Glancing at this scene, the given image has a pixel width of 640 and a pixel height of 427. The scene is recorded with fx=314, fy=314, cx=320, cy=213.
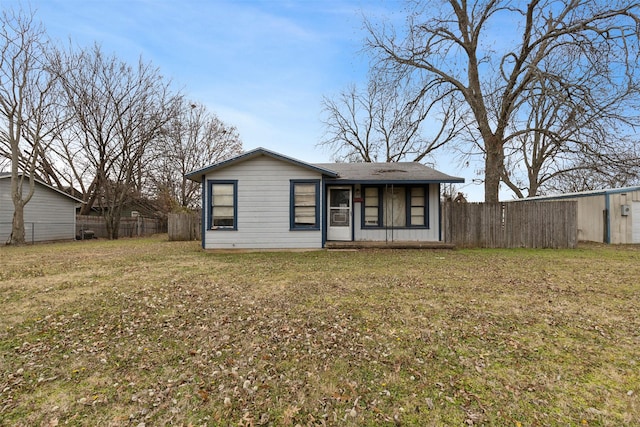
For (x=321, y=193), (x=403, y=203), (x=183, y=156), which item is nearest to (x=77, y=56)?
(x=183, y=156)

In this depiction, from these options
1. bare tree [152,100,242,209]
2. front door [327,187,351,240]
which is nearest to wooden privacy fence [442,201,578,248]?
front door [327,187,351,240]

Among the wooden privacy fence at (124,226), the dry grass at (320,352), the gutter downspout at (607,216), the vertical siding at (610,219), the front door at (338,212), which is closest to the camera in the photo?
the dry grass at (320,352)

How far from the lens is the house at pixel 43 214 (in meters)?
17.6

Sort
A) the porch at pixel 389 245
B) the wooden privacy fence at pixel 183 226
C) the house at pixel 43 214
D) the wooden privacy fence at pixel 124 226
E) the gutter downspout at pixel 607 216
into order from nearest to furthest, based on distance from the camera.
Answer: the porch at pixel 389 245 → the gutter downspout at pixel 607 216 → the wooden privacy fence at pixel 183 226 → the house at pixel 43 214 → the wooden privacy fence at pixel 124 226

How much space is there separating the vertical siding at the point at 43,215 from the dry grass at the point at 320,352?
1576cm

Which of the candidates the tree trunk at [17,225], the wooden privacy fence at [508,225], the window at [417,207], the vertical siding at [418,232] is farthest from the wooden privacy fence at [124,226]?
the wooden privacy fence at [508,225]

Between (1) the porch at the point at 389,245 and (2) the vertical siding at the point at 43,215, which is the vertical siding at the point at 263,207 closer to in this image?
(1) the porch at the point at 389,245

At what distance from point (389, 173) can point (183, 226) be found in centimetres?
1183

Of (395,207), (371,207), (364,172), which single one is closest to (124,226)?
(364,172)

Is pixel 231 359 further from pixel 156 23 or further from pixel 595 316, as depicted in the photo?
pixel 156 23

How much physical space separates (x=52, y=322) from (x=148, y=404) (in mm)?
2785

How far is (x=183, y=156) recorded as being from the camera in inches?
1086

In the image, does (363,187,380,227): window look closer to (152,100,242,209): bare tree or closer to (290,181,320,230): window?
(290,181,320,230): window

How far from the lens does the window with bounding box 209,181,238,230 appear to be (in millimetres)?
11164
